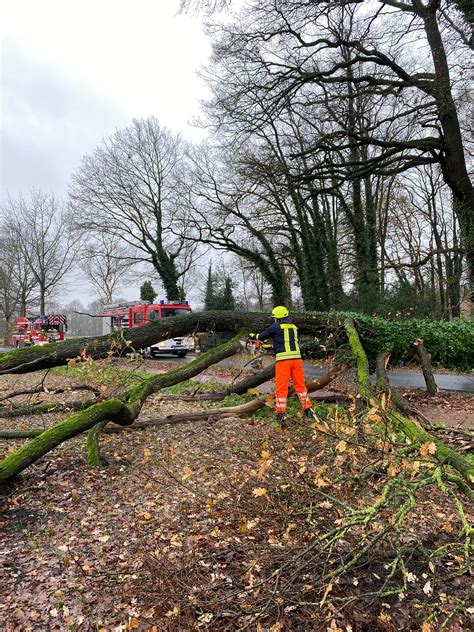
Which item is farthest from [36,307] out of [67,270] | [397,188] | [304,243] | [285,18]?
[285,18]

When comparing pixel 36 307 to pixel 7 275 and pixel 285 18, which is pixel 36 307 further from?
pixel 285 18

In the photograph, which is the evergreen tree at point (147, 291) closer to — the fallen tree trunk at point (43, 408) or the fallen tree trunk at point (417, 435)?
the fallen tree trunk at point (43, 408)

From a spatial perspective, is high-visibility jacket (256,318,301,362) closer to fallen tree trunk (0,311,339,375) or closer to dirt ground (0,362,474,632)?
fallen tree trunk (0,311,339,375)

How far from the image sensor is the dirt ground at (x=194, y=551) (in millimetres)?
2574

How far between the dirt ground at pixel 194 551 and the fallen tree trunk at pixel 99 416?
38cm

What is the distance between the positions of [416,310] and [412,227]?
37.0 feet

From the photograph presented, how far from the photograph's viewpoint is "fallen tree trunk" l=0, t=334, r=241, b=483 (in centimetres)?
436

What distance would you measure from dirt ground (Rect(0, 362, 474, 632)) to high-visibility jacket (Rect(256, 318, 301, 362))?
156 centimetres

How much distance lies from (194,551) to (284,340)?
3963mm

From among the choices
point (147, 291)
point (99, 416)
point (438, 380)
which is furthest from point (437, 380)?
point (147, 291)

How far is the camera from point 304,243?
72.1ft

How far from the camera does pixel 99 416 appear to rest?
517cm

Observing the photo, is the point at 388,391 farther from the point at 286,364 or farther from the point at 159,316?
the point at 159,316

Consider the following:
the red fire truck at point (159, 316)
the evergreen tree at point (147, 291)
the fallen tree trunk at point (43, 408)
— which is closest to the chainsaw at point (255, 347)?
the fallen tree trunk at point (43, 408)
